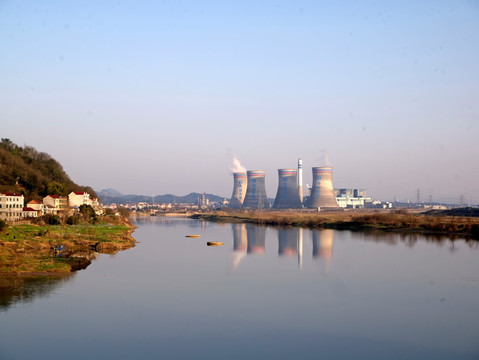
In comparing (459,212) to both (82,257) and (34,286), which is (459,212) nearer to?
(82,257)

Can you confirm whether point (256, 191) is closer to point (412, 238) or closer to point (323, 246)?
point (412, 238)

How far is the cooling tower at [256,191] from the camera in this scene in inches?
2387

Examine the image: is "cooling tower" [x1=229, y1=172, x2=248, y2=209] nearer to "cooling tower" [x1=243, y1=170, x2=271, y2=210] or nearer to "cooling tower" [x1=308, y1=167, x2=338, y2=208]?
"cooling tower" [x1=243, y1=170, x2=271, y2=210]

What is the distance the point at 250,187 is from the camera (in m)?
61.3

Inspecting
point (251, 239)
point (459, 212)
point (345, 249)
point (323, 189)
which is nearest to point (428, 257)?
point (345, 249)

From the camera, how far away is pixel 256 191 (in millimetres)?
60781

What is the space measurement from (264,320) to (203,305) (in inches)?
65.3

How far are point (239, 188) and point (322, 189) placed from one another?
12.7 metres

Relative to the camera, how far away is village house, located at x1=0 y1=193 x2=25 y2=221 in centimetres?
2688

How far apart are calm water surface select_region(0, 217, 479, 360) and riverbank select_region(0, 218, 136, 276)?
87 cm

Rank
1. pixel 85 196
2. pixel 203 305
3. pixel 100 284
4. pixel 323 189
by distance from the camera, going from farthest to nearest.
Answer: pixel 323 189 < pixel 85 196 < pixel 100 284 < pixel 203 305

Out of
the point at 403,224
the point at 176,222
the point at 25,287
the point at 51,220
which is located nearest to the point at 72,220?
the point at 51,220

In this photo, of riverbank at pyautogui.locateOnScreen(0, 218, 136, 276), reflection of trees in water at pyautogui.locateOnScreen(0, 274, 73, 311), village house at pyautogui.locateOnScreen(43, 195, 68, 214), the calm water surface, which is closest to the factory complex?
village house at pyautogui.locateOnScreen(43, 195, 68, 214)

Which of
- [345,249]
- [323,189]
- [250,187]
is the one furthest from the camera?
[250,187]
